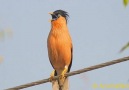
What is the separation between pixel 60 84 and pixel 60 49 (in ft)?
2.74

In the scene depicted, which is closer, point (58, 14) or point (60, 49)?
point (60, 49)

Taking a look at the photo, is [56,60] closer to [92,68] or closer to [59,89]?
[59,89]

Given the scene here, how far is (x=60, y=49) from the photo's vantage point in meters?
8.55

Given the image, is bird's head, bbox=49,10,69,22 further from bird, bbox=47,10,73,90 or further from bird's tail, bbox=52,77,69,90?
bird's tail, bbox=52,77,69,90

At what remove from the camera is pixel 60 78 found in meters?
8.09

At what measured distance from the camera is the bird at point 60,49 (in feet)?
27.8

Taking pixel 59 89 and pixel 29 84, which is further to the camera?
pixel 59 89

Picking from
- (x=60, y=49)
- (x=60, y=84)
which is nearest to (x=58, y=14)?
(x=60, y=49)

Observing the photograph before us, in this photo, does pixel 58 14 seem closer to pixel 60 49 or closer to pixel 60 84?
pixel 60 49

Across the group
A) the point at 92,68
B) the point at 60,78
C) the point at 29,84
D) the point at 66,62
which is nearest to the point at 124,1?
the point at 92,68

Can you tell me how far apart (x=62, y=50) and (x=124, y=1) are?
13.0 ft

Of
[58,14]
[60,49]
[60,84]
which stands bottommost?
[60,84]

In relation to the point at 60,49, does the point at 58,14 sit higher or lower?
higher

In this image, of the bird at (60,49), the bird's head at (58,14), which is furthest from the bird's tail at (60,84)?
the bird's head at (58,14)
